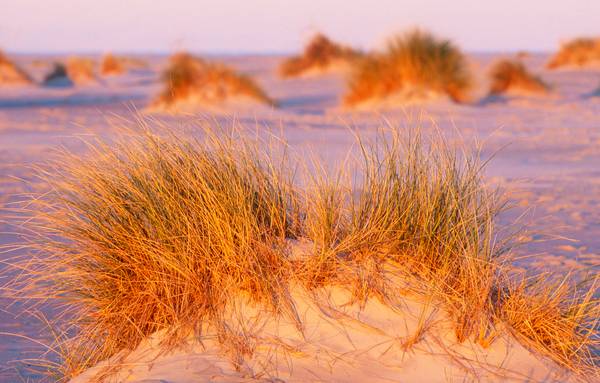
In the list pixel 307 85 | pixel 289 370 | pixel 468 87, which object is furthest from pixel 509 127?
pixel 307 85

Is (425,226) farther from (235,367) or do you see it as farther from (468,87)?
(468,87)

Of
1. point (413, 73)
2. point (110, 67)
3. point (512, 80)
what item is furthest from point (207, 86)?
point (110, 67)

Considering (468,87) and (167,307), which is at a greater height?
(167,307)

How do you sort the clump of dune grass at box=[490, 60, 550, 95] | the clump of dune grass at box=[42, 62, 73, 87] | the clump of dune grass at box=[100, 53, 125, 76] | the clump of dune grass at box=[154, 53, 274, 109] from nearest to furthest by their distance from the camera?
the clump of dune grass at box=[154, 53, 274, 109], the clump of dune grass at box=[490, 60, 550, 95], the clump of dune grass at box=[42, 62, 73, 87], the clump of dune grass at box=[100, 53, 125, 76]

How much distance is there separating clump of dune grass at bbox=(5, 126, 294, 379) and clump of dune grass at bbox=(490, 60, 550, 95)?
1621cm

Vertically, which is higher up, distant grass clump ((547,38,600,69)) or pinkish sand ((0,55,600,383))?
pinkish sand ((0,55,600,383))

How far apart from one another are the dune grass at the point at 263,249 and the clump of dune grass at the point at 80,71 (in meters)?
25.9

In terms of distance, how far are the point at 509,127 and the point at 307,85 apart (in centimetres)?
1370

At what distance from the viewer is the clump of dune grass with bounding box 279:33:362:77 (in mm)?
30703

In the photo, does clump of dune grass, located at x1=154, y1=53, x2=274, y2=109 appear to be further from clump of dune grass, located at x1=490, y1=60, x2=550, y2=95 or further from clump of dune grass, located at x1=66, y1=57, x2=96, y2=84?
clump of dune grass, located at x1=66, y1=57, x2=96, y2=84

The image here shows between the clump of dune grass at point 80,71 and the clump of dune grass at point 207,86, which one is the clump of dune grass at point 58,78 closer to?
the clump of dune grass at point 80,71

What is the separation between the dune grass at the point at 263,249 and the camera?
3.72 m

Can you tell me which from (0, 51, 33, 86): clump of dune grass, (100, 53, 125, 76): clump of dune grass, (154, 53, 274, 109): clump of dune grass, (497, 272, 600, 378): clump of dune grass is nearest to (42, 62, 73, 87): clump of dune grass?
(0, 51, 33, 86): clump of dune grass

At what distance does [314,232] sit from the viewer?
12.5 ft
